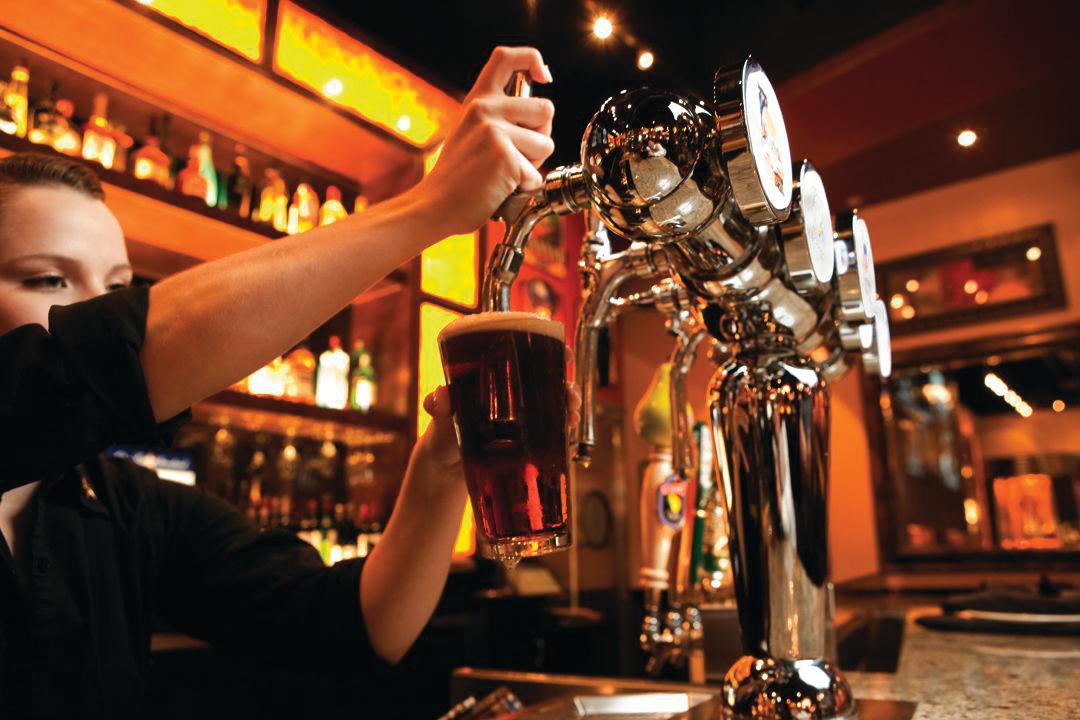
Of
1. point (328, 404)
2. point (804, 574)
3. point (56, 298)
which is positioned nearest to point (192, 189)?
point (328, 404)

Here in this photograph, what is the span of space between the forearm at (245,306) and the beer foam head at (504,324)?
0.07 m

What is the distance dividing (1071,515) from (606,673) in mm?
2555

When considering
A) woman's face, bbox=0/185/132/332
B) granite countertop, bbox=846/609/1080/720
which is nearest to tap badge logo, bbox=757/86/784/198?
granite countertop, bbox=846/609/1080/720

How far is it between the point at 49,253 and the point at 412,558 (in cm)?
55

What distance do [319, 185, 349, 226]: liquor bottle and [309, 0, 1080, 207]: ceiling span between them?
578 mm

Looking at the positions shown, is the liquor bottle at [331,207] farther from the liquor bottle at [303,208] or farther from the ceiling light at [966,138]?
the ceiling light at [966,138]

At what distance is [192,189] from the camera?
2.48 metres

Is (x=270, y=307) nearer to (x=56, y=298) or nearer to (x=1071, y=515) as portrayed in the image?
(x=56, y=298)

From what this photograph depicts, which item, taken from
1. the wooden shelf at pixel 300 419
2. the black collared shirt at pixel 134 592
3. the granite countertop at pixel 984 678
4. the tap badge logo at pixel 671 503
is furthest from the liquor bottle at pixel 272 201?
the granite countertop at pixel 984 678

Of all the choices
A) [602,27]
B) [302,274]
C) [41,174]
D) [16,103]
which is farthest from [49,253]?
[602,27]

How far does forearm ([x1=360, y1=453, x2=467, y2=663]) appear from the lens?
0.78 meters

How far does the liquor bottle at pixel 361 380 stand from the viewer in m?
2.93

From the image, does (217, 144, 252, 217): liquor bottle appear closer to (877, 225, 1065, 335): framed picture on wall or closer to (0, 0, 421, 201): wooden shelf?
(0, 0, 421, 201): wooden shelf

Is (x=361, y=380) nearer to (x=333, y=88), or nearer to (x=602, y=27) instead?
(x=333, y=88)
